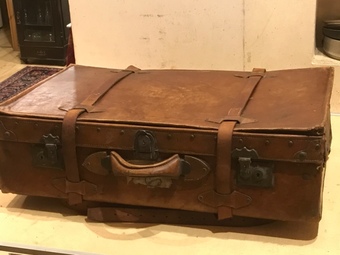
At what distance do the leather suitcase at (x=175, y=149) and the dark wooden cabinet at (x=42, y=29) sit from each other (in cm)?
254

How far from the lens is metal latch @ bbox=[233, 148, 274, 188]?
972 millimetres

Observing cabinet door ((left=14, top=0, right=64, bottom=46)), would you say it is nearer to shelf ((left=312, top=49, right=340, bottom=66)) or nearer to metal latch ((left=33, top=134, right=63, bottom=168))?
shelf ((left=312, top=49, right=340, bottom=66))

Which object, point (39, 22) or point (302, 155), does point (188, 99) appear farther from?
point (39, 22)

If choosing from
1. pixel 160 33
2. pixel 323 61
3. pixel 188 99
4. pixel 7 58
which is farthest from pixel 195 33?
pixel 7 58

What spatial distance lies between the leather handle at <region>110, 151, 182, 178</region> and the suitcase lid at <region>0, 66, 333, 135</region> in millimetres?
71

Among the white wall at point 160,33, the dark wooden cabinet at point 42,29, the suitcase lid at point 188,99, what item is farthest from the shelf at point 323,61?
the dark wooden cabinet at point 42,29

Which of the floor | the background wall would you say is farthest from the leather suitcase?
the floor

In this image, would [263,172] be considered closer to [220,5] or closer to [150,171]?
[150,171]

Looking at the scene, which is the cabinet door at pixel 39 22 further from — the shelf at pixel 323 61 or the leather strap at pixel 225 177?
the leather strap at pixel 225 177

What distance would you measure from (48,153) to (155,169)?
236 millimetres

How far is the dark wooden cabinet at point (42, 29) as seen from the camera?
3.64 m

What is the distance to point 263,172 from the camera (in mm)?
976

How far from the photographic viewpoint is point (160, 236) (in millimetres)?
1066

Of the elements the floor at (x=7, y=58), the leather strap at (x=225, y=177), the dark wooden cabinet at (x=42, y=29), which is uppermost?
the leather strap at (x=225, y=177)
